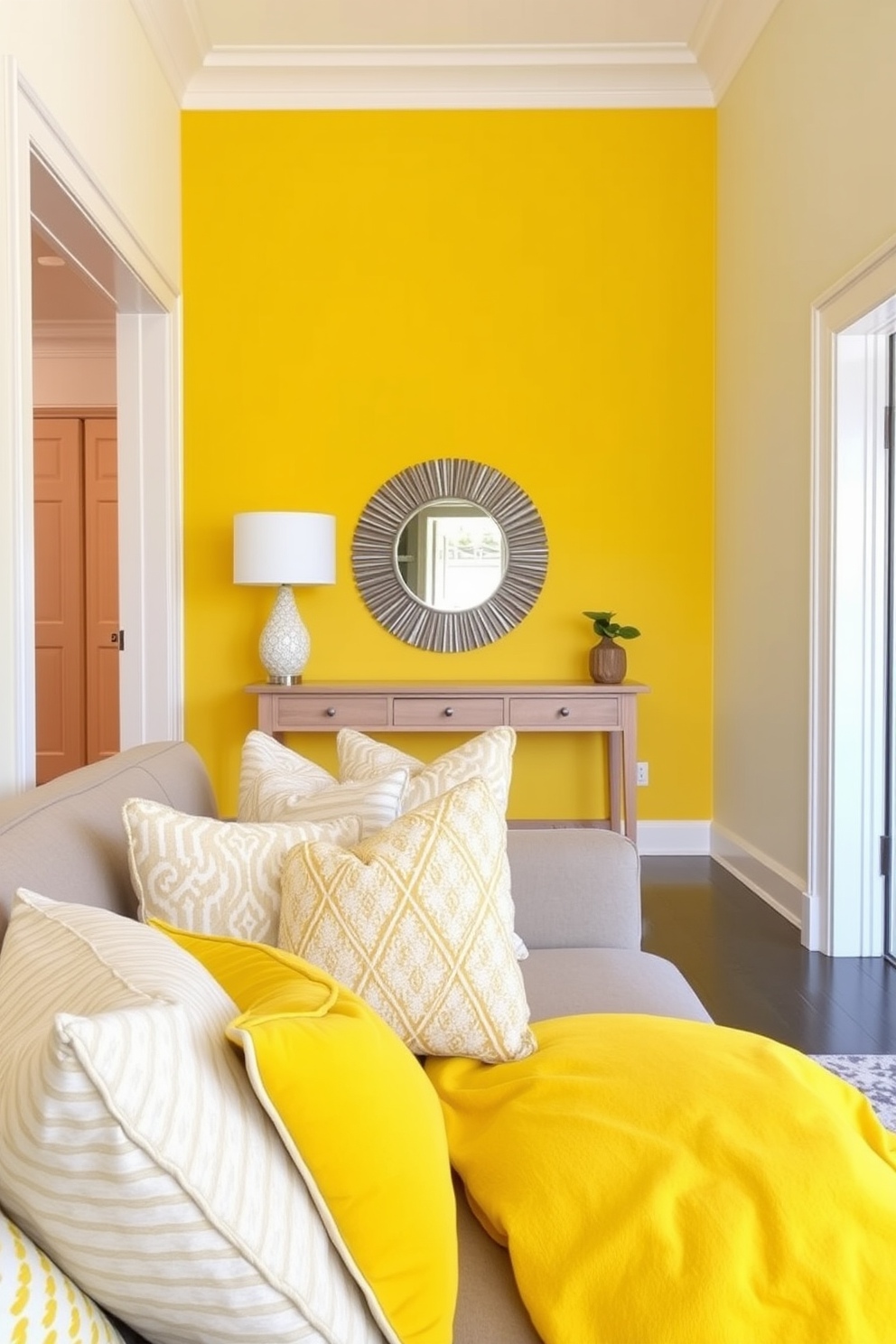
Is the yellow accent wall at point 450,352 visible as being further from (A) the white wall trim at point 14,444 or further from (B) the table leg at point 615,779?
(A) the white wall trim at point 14,444

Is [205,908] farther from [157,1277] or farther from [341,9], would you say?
Result: [341,9]

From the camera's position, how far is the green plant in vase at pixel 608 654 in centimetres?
441

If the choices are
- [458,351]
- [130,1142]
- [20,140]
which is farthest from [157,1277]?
[458,351]

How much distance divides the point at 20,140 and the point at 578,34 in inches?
102

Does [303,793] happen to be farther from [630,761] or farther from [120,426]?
[120,426]

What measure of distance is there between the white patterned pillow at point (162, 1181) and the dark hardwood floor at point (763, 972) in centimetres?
214

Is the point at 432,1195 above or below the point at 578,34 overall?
below

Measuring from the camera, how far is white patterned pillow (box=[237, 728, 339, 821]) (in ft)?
6.42

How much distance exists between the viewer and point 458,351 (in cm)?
463

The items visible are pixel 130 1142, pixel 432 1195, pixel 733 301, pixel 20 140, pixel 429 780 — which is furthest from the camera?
pixel 733 301

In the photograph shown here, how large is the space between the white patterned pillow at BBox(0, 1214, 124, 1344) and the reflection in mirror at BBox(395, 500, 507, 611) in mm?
3984

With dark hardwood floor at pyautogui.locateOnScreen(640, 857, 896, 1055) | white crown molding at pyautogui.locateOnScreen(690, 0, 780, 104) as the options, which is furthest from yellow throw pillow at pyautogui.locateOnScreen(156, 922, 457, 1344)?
white crown molding at pyautogui.locateOnScreen(690, 0, 780, 104)

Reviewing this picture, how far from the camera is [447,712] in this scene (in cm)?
421

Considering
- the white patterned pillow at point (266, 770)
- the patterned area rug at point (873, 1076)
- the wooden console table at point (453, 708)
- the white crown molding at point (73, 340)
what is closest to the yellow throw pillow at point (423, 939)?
the white patterned pillow at point (266, 770)
